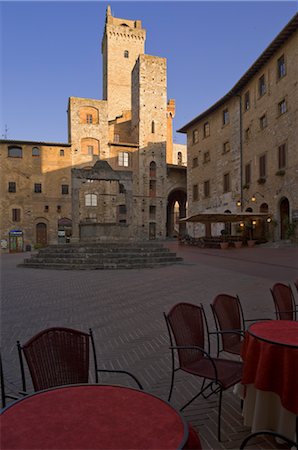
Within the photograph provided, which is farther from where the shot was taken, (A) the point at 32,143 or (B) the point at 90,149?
(B) the point at 90,149

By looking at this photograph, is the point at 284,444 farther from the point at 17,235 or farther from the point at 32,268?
the point at 17,235

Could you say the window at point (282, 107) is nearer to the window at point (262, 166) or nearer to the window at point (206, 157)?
the window at point (262, 166)

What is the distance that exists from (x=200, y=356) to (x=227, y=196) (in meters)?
27.8

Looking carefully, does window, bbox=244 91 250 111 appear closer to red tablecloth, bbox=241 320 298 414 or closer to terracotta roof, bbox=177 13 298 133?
terracotta roof, bbox=177 13 298 133

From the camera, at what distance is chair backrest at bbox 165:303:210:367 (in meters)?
3.15

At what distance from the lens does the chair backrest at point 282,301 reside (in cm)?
433

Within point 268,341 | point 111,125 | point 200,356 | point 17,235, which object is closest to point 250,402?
point 268,341

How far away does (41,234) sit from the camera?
3556cm

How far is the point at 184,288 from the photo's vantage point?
8727 millimetres

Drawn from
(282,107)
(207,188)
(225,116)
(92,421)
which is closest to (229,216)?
(282,107)

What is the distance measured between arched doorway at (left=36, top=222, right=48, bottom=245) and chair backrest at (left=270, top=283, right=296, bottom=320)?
3352cm

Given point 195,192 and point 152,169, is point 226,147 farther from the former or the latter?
point 152,169

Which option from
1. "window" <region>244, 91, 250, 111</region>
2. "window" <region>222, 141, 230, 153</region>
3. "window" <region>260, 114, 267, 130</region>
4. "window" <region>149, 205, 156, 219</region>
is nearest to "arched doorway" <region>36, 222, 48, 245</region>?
"window" <region>149, 205, 156, 219</region>

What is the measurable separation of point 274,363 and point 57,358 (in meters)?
1.76
